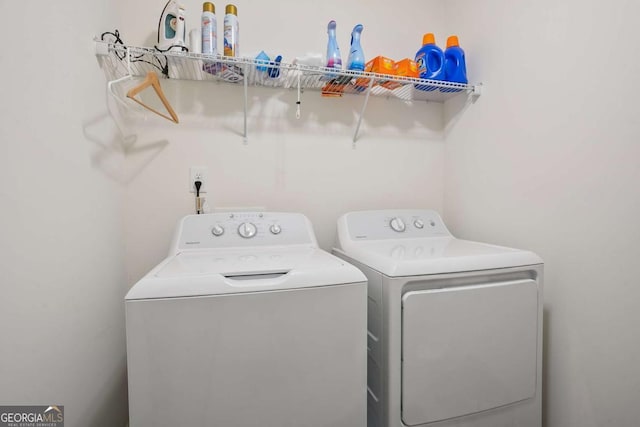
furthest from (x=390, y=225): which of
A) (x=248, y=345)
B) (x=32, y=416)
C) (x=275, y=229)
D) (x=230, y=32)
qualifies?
(x=32, y=416)

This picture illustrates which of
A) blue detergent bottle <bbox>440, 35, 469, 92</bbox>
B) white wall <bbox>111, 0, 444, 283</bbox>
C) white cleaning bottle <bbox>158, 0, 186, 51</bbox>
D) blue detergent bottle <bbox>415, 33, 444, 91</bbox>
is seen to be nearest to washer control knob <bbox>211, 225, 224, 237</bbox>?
white wall <bbox>111, 0, 444, 283</bbox>

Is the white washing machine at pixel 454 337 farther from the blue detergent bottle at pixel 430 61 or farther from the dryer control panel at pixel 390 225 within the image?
the blue detergent bottle at pixel 430 61

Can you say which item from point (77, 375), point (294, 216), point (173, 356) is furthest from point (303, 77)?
point (77, 375)

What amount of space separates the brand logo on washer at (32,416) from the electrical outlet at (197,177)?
0.95 meters

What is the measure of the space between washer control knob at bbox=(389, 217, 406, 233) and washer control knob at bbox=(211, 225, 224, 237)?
817mm

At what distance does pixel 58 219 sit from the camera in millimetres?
834

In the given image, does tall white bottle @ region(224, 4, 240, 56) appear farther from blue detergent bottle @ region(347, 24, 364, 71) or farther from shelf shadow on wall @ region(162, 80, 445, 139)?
blue detergent bottle @ region(347, 24, 364, 71)

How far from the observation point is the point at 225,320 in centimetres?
78

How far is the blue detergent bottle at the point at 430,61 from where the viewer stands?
60.0 inches

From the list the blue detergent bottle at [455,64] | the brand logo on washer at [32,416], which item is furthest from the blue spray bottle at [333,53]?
the brand logo on washer at [32,416]

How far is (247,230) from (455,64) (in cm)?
139

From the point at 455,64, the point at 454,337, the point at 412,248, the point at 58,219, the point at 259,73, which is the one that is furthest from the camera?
the point at 455,64

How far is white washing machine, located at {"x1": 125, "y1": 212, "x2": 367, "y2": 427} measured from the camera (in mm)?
740

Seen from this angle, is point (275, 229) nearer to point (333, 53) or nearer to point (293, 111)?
point (293, 111)
